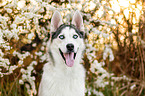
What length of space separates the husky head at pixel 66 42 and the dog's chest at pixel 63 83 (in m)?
0.20

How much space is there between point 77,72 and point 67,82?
278 millimetres

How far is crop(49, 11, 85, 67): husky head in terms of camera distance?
3.69 m

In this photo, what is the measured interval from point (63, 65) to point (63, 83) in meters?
0.34

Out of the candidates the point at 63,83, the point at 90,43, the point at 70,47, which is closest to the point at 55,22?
the point at 70,47

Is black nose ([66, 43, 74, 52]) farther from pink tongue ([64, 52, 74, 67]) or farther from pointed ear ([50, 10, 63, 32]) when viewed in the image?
pointed ear ([50, 10, 63, 32])

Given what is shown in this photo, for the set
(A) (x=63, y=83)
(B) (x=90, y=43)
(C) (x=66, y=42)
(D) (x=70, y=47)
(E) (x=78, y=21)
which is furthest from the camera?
(B) (x=90, y=43)

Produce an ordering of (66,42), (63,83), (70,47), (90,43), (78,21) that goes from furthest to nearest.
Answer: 1. (90,43)
2. (78,21)
3. (63,83)
4. (66,42)
5. (70,47)

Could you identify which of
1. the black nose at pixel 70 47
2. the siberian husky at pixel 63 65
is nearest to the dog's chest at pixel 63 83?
the siberian husky at pixel 63 65

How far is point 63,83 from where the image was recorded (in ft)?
12.8

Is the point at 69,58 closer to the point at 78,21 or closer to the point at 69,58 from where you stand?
the point at 69,58

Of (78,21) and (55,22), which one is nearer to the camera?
(55,22)

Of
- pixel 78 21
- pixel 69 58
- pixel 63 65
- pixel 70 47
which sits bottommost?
pixel 63 65

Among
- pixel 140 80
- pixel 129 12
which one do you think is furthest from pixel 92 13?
pixel 140 80

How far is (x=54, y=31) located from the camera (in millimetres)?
4035
